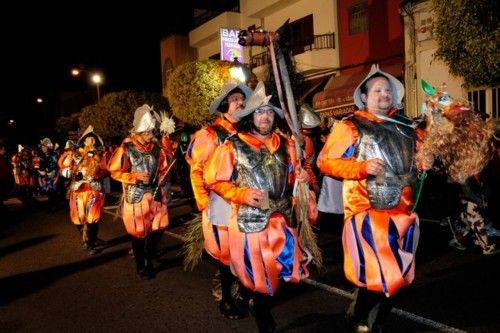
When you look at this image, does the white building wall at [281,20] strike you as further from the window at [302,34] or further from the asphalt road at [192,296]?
the asphalt road at [192,296]

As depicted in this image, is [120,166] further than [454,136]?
Yes

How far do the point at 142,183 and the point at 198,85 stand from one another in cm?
1730

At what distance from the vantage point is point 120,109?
32.9m

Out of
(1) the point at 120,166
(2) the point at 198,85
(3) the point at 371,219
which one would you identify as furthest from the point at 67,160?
(2) the point at 198,85

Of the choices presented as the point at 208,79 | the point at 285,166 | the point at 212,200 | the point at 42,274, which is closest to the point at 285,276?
the point at 285,166

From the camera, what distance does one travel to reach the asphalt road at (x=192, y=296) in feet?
14.1

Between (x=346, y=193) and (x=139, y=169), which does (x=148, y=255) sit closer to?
(x=139, y=169)

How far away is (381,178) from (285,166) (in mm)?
690

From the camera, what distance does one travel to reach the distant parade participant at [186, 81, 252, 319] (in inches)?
171

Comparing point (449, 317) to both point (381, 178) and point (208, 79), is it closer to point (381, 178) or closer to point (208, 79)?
point (381, 178)

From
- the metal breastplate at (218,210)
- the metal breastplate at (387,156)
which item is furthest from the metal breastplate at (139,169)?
the metal breastplate at (387,156)

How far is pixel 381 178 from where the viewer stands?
327 centimetres

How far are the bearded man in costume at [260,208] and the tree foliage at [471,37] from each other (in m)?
8.80

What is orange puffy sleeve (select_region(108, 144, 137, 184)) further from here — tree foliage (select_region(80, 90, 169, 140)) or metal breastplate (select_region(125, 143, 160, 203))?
tree foliage (select_region(80, 90, 169, 140))
